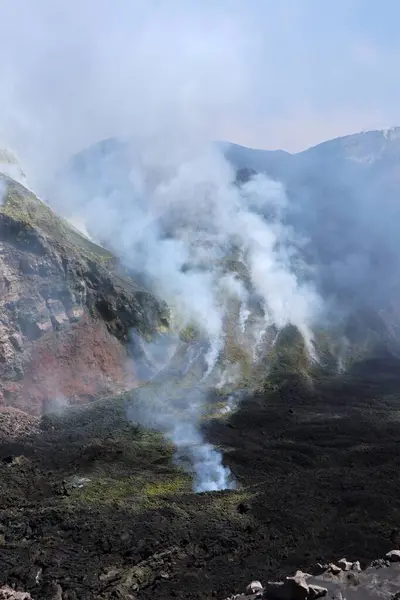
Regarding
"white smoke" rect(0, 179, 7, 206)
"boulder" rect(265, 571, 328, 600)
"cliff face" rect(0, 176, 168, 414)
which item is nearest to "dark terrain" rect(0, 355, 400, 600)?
"boulder" rect(265, 571, 328, 600)

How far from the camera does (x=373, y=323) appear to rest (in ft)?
324

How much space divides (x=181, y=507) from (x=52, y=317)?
31161mm

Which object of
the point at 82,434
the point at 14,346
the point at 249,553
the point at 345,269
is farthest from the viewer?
the point at 345,269

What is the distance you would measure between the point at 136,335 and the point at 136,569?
4460 centimetres

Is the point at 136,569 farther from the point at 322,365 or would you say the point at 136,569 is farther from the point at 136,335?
the point at 322,365

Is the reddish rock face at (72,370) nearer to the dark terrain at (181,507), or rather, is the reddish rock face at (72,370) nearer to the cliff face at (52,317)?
the cliff face at (52,317)

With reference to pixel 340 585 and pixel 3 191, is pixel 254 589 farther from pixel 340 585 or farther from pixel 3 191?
pixel 3 191

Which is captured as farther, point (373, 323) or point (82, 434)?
point (373, 323)

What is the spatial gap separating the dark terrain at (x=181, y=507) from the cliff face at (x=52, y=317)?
19.2 feet

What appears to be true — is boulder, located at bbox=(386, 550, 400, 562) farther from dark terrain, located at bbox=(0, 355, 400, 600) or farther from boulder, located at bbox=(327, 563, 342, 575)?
boulder, located at bbox=(327, 563, 342, 575)

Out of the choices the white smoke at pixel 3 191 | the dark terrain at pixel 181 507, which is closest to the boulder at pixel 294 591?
the dark terrain at pixel 181 507

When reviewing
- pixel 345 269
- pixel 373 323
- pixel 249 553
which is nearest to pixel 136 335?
pixel 249 553

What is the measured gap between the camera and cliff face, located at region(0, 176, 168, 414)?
5131 centimetres

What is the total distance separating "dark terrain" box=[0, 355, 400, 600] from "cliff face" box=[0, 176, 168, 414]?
584cm
